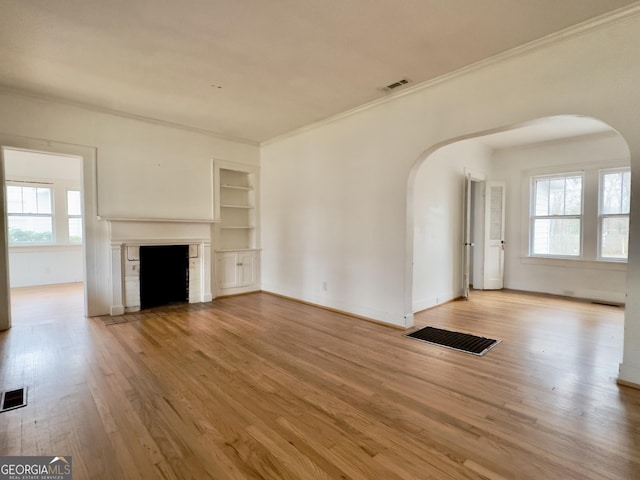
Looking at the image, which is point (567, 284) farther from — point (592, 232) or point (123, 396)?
point (123, 396)

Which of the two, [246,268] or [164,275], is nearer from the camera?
[164,275]

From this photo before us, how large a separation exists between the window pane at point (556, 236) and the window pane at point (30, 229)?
34.4 ft

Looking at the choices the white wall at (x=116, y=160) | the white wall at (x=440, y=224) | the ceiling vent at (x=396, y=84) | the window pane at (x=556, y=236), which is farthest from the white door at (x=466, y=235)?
the white wall at (x=116, y=160)

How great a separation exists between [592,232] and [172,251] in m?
7.38

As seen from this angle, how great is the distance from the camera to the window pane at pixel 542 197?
6207 mm

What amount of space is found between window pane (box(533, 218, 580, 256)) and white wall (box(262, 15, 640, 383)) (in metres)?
3.91

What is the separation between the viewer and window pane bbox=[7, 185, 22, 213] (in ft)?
22.1

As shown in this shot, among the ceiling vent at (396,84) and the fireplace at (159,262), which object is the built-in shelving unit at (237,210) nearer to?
the fireplace at (159,262)

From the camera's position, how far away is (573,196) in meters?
5.87

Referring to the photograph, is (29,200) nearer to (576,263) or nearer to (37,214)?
(37,214)

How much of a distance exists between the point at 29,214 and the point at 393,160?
786 cm

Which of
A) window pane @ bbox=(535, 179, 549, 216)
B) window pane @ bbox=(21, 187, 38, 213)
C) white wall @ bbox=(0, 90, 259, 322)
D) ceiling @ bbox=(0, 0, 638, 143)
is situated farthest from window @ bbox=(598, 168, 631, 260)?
window pane @ bbox=(21, 187, 38, 213)

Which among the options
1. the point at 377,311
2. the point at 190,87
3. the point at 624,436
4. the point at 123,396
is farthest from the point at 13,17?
the point at 624,436

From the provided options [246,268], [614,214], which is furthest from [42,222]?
[614,214]
